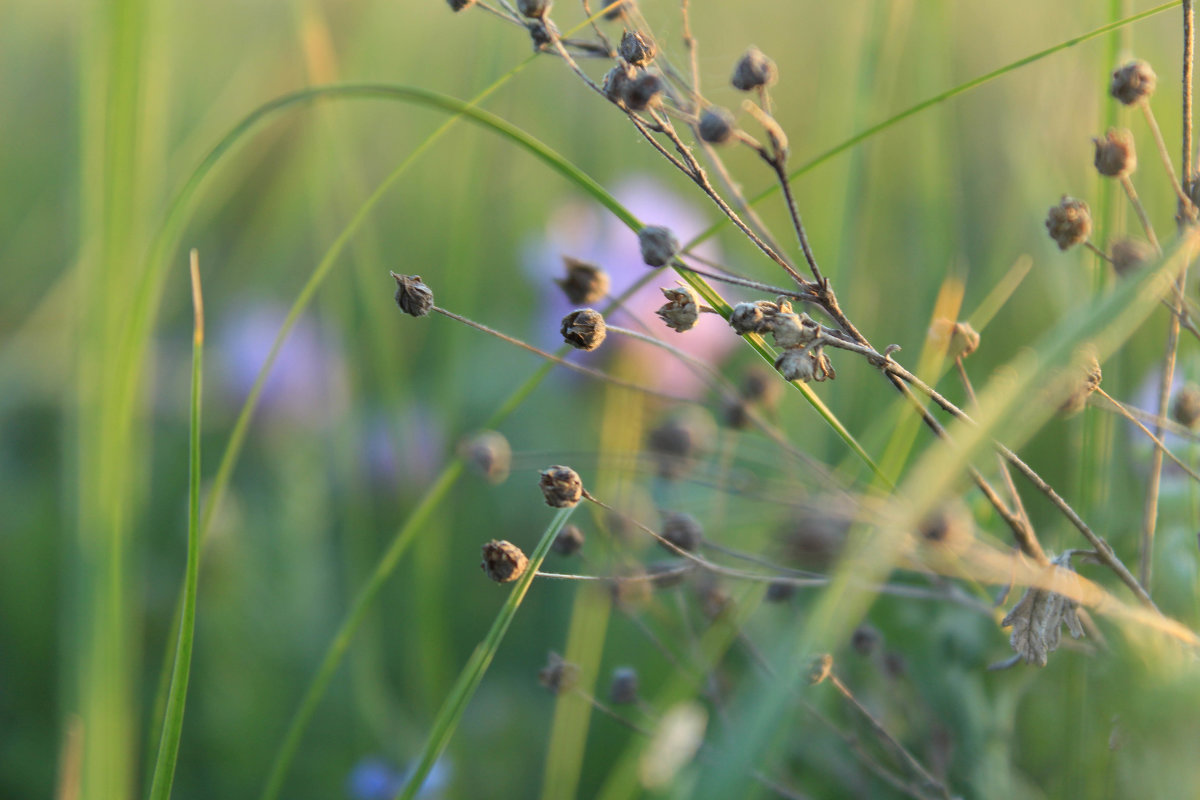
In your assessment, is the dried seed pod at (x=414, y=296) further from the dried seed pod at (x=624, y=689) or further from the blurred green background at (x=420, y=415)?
the dried seed pod at (x=624, y=689)

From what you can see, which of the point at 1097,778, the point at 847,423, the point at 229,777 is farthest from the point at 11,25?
the point at 1097,778

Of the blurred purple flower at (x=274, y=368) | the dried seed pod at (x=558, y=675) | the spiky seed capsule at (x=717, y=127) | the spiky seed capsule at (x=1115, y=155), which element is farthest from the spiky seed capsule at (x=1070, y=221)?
the blurred purple flower at (x=274, y=368)

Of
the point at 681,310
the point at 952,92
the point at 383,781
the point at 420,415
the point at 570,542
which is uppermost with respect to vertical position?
the point at 952,92

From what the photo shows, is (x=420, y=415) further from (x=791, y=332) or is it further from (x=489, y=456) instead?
(x=791, y=332)

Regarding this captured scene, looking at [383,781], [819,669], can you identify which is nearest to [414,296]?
[819,669]

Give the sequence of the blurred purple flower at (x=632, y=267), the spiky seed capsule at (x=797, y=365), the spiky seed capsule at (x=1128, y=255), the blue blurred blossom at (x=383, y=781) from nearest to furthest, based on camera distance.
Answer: the spiky seed capsule at (x=797, y=365) < the spiky seed capsule at (x=1128, y=255) < the blue blurred blossom at (x=383, y=781) < the blurred purple flower at (x=632, y=267)

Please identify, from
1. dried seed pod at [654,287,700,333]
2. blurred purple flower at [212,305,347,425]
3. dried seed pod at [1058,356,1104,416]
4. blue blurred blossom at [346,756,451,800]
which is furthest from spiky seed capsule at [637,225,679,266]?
blurred purple flower at [212,305,347,425]
